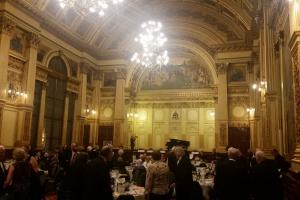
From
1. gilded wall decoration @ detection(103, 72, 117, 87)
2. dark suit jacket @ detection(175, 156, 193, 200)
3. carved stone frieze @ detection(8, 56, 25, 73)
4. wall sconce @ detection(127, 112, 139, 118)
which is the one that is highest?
gilded wall decoration @ detection(103, 72, 117, 87)

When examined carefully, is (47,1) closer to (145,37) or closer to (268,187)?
(145,37)

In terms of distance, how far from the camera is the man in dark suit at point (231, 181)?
5.06 m

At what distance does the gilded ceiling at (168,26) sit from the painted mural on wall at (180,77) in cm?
128

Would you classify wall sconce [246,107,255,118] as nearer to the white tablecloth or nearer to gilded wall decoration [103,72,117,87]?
gilded wall decoration [103,72,117,87]

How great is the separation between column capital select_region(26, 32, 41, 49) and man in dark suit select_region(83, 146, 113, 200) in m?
11.6

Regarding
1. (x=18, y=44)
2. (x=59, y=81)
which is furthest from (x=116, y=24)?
(x=18, y=44)

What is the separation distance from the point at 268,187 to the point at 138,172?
3091 millimetres

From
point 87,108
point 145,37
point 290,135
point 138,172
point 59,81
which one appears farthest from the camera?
point 87,108

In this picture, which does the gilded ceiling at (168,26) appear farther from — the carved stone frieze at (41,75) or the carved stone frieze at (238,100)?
the carved stone frieze at (238,100)

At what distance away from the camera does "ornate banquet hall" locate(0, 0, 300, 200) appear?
1321cm

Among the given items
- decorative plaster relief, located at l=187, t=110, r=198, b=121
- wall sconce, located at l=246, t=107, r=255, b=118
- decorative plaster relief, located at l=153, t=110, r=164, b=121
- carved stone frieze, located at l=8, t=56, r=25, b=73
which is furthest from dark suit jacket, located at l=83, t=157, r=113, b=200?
decorative plaster relief, located at l=153, t=110, r=164, b=121

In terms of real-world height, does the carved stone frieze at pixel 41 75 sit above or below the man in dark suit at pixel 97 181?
above

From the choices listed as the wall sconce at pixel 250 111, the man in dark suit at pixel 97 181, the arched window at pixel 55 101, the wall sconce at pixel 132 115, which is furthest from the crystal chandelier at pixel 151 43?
the man in dark suit at pixel 97 181

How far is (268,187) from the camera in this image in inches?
197
